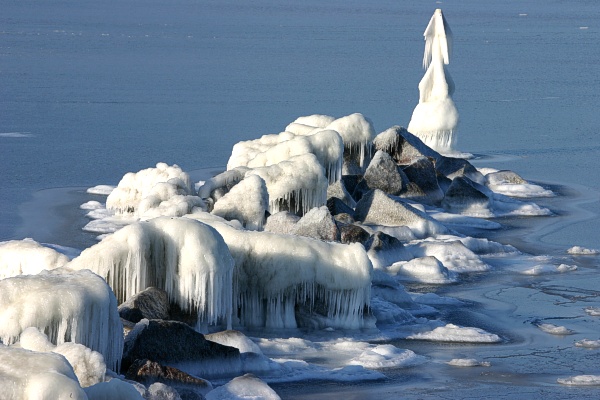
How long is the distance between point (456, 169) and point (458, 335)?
33.4ft

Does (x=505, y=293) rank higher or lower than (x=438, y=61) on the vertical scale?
lower

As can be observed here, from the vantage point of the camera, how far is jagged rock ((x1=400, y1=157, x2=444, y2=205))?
20.5 metres

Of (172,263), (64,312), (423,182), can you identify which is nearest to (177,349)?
(64,312)

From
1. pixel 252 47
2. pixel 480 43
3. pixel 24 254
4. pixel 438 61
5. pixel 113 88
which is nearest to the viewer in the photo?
pixel 24 254

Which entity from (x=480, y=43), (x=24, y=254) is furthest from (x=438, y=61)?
Result: (x=480, y=43)

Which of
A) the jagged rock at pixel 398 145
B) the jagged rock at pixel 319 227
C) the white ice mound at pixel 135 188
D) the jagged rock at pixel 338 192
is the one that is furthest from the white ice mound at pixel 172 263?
the jagged rock at pixel 398 145

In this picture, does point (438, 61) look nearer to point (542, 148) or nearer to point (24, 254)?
point (542, 148)

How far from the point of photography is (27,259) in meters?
12.4

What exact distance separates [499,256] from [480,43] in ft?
135

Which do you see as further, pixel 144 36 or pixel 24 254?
pixel 144 36

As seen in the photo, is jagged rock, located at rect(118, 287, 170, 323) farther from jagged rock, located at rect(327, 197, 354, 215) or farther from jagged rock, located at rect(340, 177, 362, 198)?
jagged rock, located at rect(340, 177, 362, 198)

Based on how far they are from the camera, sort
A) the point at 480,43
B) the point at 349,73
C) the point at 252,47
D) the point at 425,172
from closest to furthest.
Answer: the point at 425,172
the point at 349,73
the point at 252,47
the point at 480,43

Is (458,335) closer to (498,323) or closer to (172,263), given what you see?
(498,323)

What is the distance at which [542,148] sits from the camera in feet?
90.5
